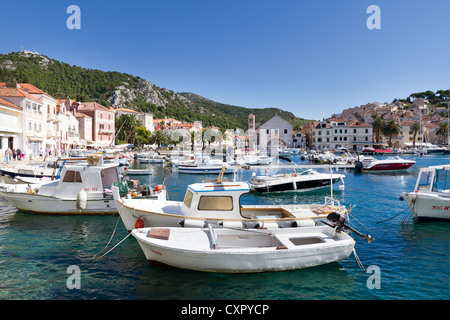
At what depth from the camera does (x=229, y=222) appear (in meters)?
10.7

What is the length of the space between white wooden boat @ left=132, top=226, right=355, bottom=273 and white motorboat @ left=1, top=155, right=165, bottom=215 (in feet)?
22.2

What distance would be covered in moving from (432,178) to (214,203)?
42.4ft

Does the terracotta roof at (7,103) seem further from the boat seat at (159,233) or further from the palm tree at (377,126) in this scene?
the palm tree at (377,126)

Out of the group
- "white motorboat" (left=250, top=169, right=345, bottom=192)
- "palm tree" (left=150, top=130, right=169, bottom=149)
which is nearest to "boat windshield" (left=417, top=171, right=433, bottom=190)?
"white motorboat" (left=250, top=169, right=345, bottom=192)

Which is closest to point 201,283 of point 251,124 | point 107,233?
point 107,233

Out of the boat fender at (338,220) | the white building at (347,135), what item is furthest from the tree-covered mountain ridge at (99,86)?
the boat fender at (338,220)

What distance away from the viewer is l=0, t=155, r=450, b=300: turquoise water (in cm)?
805

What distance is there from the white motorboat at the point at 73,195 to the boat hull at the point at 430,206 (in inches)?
581

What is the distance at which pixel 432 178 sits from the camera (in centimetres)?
1543

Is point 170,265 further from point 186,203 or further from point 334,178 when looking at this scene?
point 334,178

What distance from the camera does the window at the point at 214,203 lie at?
11047mm

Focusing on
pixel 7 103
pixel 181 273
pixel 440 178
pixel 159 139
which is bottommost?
pixel 181 273

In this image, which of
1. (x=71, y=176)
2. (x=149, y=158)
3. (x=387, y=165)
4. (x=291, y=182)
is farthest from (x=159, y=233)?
(x=149, y=158)

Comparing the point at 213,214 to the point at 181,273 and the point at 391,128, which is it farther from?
the point at 391,128
